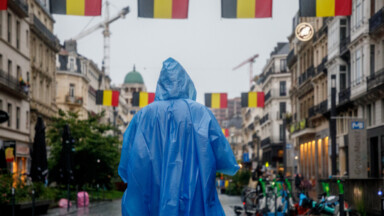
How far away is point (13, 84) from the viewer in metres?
47.4

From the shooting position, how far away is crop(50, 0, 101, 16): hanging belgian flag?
16.5m

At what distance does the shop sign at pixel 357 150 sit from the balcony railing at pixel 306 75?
108ft

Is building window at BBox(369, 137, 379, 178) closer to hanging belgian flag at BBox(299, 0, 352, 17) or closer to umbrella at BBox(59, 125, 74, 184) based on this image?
umbrella at BBox(59, 125, 74, 184)

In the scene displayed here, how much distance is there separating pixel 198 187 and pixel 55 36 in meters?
59.5

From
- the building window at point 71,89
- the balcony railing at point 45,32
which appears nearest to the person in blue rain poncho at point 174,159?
the balcony railing at point 45,32

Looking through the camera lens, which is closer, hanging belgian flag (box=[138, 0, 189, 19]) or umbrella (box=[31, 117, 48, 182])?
hanging belgian flag (box=[138, 0, 189, 19])

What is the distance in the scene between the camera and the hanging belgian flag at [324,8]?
16.2 m

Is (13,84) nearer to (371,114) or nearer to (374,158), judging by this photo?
(371,114)

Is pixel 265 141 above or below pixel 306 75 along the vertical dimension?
below

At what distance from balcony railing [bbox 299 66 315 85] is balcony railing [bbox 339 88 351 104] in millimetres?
12451

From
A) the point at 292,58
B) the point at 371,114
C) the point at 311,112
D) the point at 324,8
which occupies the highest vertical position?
the point at 292,58

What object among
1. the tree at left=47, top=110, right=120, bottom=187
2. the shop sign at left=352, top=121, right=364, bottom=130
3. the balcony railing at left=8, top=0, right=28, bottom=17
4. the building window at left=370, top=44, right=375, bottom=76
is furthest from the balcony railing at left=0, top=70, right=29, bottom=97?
the shop sign at left=352, top=121, right=364, bottom=130

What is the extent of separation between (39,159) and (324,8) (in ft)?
44.4

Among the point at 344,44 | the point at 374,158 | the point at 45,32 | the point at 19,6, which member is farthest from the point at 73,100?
the point at 374,158
